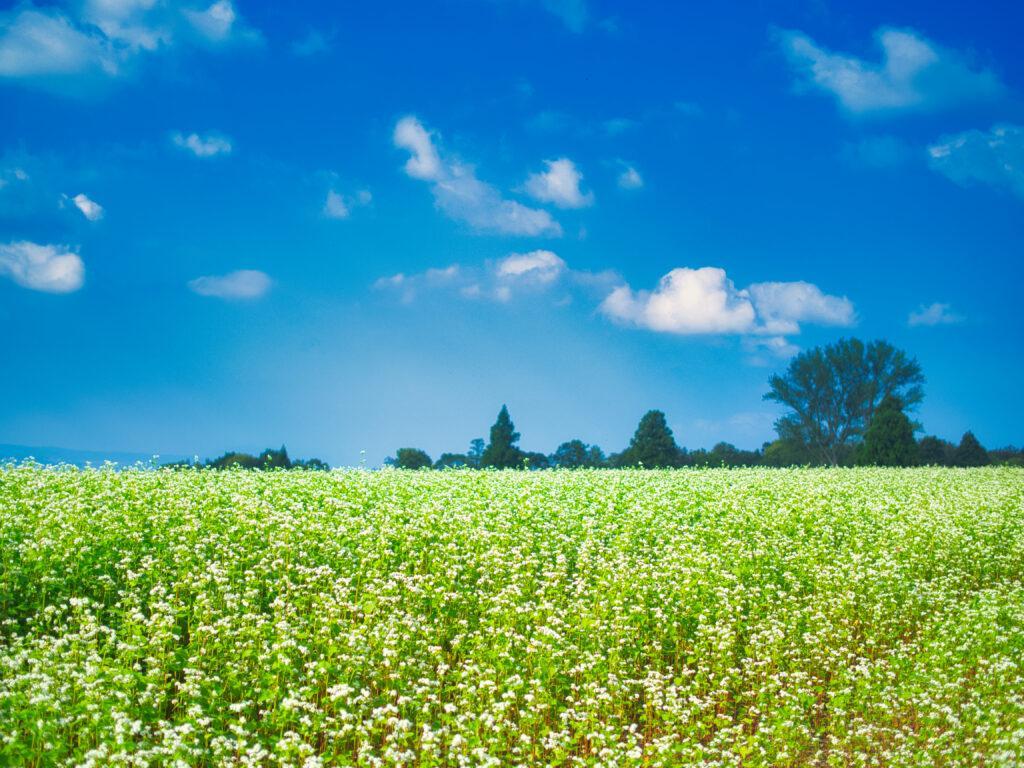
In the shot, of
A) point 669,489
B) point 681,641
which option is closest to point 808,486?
point 669,489

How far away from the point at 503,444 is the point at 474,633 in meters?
36.7

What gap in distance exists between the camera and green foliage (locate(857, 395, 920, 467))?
5094cm

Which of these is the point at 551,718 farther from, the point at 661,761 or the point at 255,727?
the point at 255,727

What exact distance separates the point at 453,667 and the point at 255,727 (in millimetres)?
2712

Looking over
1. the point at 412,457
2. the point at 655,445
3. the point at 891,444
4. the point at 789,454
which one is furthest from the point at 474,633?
the point at 789,454

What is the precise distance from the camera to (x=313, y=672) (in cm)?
923

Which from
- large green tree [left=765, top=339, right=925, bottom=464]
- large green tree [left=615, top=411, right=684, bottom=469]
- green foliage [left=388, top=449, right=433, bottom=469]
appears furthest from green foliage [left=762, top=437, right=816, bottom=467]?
green foliage [left=388, top=449, right=433, bottom=469]

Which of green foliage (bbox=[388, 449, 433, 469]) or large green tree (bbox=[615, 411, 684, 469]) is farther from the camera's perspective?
large green tree (bbox=[615, 411, 684, 469])

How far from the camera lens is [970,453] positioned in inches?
2280

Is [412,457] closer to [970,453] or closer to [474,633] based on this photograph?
[474,633]

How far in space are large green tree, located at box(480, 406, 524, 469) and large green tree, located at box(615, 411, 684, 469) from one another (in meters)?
7.40

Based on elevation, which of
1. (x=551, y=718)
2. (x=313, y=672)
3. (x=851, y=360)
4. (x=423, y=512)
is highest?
(x=851, y=360)

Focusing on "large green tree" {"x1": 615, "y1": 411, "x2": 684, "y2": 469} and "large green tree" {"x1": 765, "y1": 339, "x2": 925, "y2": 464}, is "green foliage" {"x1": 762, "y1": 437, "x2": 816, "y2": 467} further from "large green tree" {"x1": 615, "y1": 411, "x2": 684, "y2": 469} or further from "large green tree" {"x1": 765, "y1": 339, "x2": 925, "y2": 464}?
"large green tree" {"x1": 615, "y1": 411, "x2": 684, "y2": 469}

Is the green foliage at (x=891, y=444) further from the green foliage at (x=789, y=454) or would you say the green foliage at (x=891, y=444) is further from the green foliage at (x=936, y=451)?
the green foliage at (x=789, y=454)
